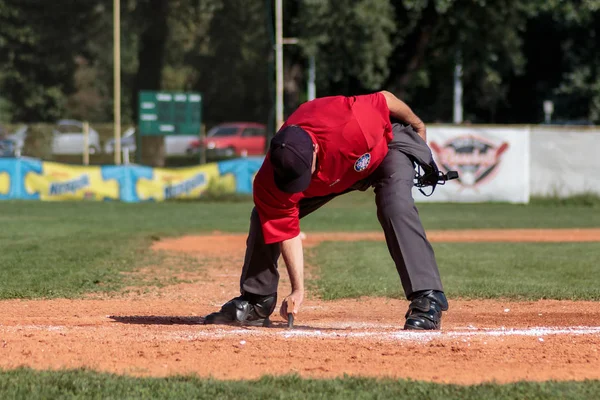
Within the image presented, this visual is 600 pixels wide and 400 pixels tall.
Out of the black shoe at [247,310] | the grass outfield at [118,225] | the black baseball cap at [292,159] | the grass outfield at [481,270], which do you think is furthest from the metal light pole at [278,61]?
the black baseball cap at [292,159]

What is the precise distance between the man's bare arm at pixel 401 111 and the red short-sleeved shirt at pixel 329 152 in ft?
0.61

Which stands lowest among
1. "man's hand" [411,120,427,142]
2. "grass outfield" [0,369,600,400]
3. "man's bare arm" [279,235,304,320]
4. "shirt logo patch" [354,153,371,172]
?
"grass outfield" [0,369,600,400]

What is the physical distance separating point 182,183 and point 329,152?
2194cm

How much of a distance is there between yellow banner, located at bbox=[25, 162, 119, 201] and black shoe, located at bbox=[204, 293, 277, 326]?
67.2 ft

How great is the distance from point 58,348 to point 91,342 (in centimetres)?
21

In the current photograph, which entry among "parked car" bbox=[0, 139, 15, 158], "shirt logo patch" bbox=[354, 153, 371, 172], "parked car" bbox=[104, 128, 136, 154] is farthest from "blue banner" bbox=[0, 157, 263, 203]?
"shirt logo patch" bbox=[354, 153, 371, 172]

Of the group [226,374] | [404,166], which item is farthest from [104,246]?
[226,374]

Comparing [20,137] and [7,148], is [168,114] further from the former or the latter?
[20,137]

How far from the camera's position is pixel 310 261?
1306cm

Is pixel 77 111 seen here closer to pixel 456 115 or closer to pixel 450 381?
pixel 456 115

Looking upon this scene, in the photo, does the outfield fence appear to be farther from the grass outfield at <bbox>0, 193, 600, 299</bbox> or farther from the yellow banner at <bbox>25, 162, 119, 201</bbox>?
the grass outfield at <bbox>0, 193, 600, 299</bbox>

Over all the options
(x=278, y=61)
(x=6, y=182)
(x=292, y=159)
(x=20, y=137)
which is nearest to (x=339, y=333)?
(x=292, y=159)

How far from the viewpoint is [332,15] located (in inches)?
1298

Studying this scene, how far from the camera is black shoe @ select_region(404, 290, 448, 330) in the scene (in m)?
6.46
